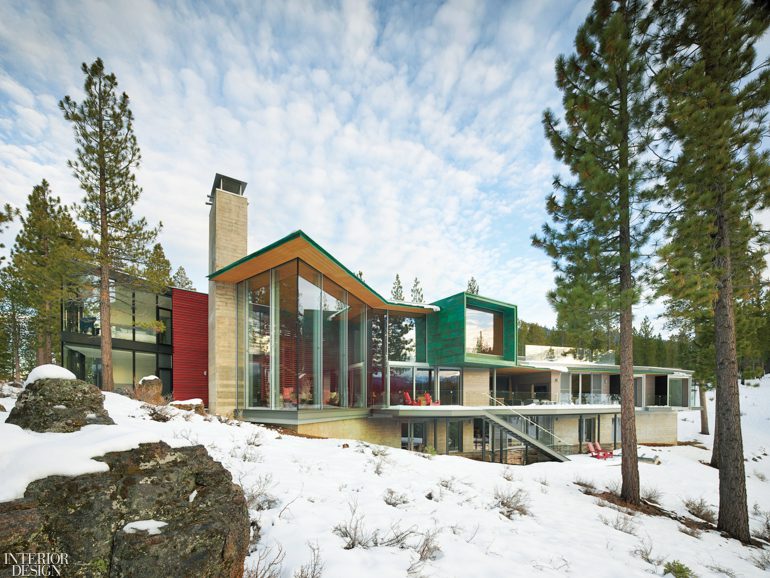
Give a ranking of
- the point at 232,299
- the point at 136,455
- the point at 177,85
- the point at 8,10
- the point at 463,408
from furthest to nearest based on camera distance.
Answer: the point at 463,408 < the point at 232,299 < the point at 177,85 < the point at 8,10 < the point at 136,455

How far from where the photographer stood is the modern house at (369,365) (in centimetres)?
1166

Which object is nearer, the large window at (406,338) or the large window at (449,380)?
the large window at (449,380)

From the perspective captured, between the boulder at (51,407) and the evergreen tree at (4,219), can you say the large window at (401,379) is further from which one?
the boulder at (51,407)

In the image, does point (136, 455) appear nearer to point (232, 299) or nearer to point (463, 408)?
point (232, 299)

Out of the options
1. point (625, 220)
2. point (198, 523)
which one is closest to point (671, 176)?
point (625, 220)

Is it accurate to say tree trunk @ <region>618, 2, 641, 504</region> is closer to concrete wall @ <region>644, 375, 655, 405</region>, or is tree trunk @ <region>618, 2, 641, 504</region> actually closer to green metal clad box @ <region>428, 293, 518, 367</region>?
green metal clad box @ <region>428, 293, 518, 367</region>

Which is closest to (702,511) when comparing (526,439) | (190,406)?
(526,439)

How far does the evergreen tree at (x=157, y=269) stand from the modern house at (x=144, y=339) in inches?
81.2

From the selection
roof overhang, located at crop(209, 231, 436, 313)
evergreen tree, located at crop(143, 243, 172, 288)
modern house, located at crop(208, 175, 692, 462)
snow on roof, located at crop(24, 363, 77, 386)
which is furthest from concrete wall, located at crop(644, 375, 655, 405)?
snow on roof, located at crop(24, 363, 77, 386)

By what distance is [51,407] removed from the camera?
3.13 metres

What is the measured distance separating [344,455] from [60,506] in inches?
216

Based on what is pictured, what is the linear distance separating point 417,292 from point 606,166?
87.2 ft

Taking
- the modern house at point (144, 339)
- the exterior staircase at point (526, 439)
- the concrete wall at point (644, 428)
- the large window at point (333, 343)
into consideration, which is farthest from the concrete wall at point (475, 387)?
the modern house at point (144, 339)

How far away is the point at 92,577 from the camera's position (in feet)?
6.19
